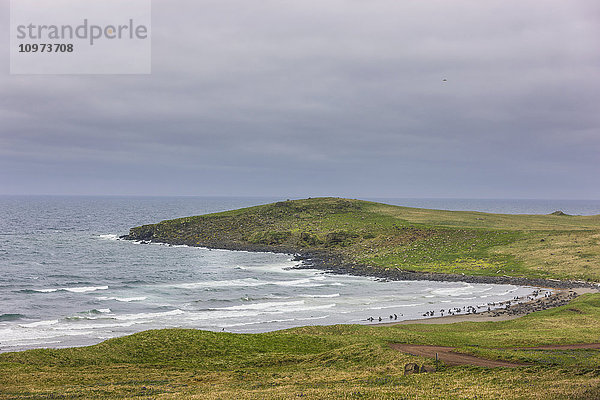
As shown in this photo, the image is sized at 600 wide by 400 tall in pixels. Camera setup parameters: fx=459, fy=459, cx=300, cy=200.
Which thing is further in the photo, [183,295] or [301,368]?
[183,295]

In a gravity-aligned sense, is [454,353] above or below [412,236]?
below

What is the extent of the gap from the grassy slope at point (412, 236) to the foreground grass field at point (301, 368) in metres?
48.3

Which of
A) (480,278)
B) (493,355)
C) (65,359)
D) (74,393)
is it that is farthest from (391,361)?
(480,278)

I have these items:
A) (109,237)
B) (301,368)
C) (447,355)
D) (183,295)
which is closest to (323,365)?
(301,368)

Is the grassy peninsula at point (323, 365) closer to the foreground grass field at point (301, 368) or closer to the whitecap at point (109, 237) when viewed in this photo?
the foreground grass field at point (301, 368)

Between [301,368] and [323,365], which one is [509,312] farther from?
[301,368]

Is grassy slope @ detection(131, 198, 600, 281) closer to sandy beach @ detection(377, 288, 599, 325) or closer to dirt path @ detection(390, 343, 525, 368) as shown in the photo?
sandy beach @ detection(377, 288, 599, 325)

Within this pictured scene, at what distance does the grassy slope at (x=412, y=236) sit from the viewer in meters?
98.1

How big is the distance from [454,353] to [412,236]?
292 ft

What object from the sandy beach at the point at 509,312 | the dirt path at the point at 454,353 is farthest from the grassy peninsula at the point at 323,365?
the sandy beach at the point at 509,312

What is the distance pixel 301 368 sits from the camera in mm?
36312

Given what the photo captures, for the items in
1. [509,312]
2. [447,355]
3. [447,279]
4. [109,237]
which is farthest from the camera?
[109,237]

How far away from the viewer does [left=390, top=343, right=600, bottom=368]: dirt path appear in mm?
34656

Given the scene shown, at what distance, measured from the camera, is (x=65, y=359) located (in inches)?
1470
